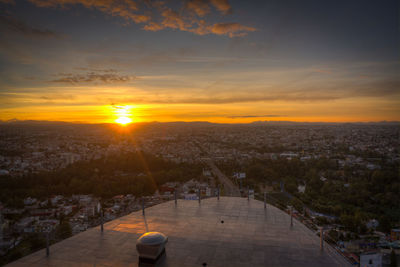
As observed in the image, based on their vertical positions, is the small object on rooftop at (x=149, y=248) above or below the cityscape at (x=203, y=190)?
above

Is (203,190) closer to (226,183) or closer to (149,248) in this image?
(226,183)

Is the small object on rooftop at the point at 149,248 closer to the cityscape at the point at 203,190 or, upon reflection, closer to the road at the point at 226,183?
the cityscape at the point at 203,190

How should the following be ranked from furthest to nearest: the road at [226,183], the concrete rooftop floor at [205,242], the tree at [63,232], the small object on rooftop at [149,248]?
the road at [226,183]
the tree at [63,232]
the concrete rooftop floor at [205,242]
the small object on rooftop at [149,248]

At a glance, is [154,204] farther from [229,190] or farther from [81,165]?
[81,165]

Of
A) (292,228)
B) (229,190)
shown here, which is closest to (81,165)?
(229,190)

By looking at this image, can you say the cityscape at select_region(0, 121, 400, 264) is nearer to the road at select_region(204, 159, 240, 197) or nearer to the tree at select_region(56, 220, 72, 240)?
the tree at select_region(56, 220, 72, 240)

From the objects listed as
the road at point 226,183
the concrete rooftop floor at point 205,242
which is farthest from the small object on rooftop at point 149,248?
the road at point 226,183
